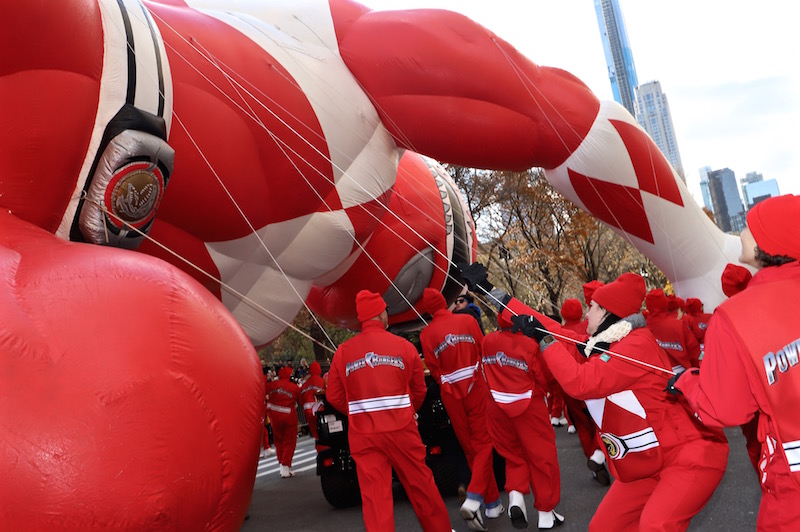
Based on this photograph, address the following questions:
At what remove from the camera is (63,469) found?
165cm

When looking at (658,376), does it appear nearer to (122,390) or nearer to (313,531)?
(122,390)

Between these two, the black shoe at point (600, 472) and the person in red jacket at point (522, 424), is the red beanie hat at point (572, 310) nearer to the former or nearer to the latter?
the black shoe at point (600, 472)

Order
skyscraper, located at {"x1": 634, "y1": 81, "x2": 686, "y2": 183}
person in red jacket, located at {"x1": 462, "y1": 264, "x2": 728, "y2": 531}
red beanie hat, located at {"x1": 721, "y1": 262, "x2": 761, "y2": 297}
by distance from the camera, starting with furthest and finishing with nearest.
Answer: skyscraper, located at {"x1": 634, "y1": 81, "x2": 686, "y2": 183} < red beanie hat, located at {"x1": 721, "y1": 262, "x2": 761, "y2": 297} < person in red jacket, located at {"x1": 462, "y1": 264, "x2": 728, "y2": 531}

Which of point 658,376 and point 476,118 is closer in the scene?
point 658,376

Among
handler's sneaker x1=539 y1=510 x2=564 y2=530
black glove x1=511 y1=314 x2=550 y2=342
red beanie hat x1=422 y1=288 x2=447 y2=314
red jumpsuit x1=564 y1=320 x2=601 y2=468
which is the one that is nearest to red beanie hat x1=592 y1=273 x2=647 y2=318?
black glove x1=511 y1=314 x2=550 y2=342

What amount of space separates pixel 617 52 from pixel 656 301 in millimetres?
108865

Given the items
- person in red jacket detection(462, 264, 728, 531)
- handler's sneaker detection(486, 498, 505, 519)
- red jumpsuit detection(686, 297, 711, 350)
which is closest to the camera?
person in red jacket detection(462, 264, 728, 531)

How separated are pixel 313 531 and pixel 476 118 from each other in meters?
3.78

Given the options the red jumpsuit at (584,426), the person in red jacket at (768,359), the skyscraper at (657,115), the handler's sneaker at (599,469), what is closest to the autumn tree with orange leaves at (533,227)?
the red jumpsuit at (584,426)

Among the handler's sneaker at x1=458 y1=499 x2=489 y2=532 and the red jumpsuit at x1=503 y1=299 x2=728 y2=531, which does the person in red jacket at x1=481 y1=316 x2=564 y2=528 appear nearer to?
the handler's sneaker at x1=458 y1=499 x2=489 y2=532

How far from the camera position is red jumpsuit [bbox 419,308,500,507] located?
20.0 ft

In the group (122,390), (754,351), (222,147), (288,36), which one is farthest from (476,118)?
(122,390)

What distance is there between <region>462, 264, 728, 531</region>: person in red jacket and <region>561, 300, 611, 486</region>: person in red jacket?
7.82 feet

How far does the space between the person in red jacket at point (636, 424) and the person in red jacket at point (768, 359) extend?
0.66 metres
